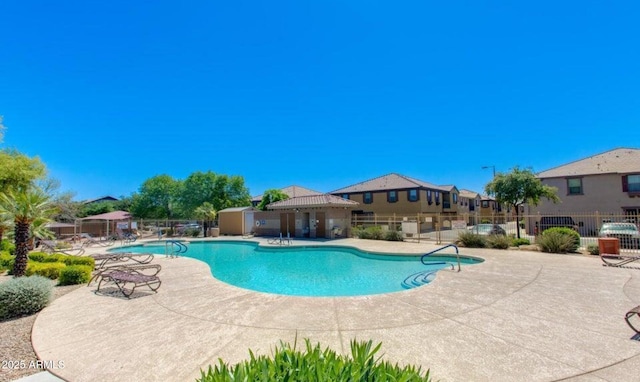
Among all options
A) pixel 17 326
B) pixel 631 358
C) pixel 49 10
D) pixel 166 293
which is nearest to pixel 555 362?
pixel 631 358

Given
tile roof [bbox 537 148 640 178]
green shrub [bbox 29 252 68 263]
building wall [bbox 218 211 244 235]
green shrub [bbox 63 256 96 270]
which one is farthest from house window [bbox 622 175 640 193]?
green shrub [bbox 29 252 68 263]

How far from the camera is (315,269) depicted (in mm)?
12359

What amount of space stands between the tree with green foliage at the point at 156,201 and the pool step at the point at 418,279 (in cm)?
4190

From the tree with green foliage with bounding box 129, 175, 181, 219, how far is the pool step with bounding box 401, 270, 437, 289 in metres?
41.9

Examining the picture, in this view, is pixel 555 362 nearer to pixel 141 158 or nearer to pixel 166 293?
pixel 166 293

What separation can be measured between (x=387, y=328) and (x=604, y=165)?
28.7m

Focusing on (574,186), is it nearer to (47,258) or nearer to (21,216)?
(21,216)

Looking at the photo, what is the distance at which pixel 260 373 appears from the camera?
1.90m

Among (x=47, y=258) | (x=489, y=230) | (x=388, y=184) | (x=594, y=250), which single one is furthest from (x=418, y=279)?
(x=388, y=184)

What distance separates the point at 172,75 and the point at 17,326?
16382mm

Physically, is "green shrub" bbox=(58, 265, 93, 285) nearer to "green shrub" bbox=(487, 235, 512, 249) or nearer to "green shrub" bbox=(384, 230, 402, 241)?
"green shrub" bbox=(384, 230, 402, 241)

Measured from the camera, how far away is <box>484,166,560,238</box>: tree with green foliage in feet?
58.2

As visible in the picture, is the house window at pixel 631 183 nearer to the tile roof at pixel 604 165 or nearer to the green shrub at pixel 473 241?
the tile roof at pixel 604 165

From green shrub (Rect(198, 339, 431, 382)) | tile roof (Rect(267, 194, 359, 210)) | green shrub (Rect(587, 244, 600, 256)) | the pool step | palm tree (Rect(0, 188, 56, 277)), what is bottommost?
the pool step
